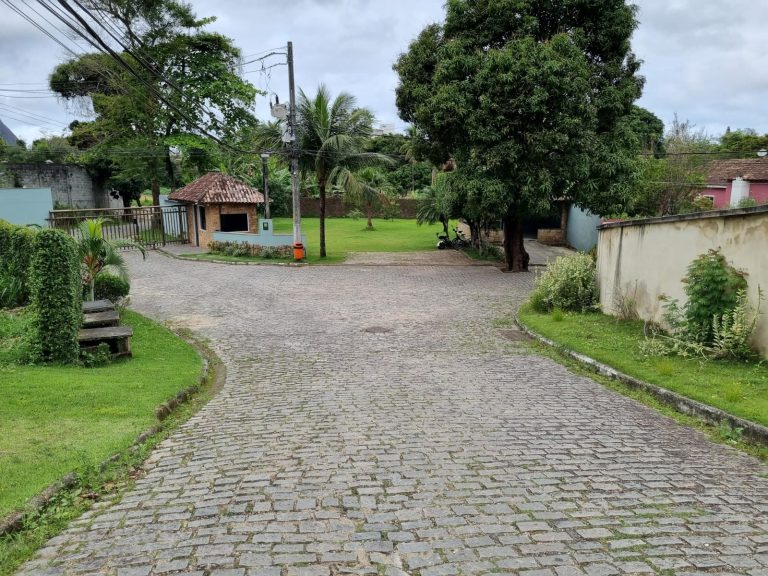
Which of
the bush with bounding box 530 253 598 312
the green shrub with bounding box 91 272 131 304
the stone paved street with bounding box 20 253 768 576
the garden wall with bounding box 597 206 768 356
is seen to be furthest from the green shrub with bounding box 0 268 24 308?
the garden wall with bounding box 597 206 768 356

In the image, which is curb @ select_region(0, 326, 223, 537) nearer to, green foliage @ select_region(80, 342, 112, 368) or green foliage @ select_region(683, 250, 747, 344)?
green foliage @ select_region(80, 342, 112, 368)

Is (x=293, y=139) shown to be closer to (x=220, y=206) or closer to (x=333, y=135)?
(x=333, y=135)

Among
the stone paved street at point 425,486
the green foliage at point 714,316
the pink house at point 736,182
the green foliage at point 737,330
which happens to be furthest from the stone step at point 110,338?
the pink house at point 736,182

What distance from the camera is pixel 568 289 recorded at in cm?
1275

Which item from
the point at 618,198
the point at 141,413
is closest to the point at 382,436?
the point at 141,413

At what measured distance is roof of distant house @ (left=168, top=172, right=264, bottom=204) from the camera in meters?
27.6

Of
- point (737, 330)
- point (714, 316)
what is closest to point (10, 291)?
point (714, 316)

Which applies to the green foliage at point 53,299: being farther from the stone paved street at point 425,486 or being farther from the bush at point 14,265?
the bush at point 14,265

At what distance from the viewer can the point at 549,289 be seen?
1277cm

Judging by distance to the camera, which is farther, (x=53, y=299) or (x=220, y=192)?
(x=220, y=192)

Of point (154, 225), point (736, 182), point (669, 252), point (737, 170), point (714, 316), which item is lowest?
point (714, 316)

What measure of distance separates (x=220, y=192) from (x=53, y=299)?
2086 centimetres

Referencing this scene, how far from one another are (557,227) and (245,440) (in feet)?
93.9

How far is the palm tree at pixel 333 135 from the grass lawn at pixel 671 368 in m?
14.3
